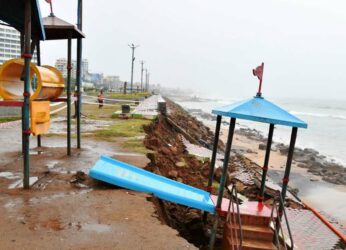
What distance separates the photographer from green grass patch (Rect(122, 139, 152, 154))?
11.0m

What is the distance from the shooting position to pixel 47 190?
6812 mm

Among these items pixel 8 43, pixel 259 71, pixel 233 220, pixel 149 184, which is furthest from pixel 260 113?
pixel 8 43

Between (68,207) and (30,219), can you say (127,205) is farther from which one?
(30,219)

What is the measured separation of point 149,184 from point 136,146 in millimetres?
4341

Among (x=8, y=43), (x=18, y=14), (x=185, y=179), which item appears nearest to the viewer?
(x=18, y=14)

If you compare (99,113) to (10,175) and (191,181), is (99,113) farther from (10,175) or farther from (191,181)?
(10,175)

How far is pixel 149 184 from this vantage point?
7383 mm

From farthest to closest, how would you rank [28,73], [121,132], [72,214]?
1. [121,132]
2. [28,73]
3. [72,214]

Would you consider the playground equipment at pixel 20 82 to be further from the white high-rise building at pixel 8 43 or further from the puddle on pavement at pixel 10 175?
the white high-rise building at pixel 8 43

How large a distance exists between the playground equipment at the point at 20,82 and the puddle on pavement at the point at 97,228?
326cm

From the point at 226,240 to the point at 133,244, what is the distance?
2.73 metres

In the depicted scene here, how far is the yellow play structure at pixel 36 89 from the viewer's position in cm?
726

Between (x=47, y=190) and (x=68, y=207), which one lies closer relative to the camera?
(x=68, y=207)

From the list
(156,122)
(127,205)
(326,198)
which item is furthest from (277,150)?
(127,205)
